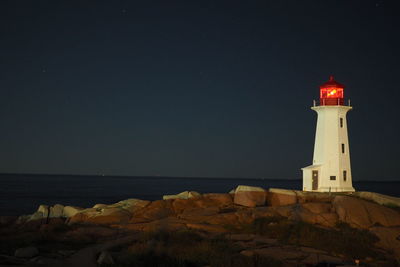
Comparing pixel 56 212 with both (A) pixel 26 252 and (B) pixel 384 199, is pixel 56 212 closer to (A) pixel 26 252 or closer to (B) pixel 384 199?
(A) pixel 26 252

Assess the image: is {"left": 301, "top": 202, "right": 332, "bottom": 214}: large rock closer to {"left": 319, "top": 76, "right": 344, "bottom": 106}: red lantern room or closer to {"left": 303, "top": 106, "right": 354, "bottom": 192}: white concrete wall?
{"left": 303, "top": 106, "right": 354, "bottom": 192}: white concrete wall

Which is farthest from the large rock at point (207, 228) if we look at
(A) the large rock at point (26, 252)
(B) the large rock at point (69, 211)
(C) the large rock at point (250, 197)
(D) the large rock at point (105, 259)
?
(B) the large rock at point (69, 211)

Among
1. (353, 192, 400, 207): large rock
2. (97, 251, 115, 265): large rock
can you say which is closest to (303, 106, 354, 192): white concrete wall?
(353, 192, 400, 207): large rock

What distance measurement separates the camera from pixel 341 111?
1374 inches

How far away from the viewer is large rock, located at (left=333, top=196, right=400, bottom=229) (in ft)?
80.8

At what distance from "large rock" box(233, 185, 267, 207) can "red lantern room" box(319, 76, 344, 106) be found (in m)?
10.6

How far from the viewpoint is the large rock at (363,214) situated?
24.6 metres

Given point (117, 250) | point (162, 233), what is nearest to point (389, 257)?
point (162, 233)

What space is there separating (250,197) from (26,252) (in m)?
14.8

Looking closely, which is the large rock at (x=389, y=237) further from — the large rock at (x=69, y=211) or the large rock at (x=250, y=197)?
the large rock at (x=69, y=211)

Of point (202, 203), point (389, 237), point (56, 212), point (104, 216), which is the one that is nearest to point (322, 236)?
point (389, 237)

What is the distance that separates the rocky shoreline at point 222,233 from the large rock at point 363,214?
5 centimetres

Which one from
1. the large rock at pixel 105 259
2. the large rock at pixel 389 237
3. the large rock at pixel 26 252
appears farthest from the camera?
the large rock at pixel 389 237

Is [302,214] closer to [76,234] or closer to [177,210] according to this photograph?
[177,210]
